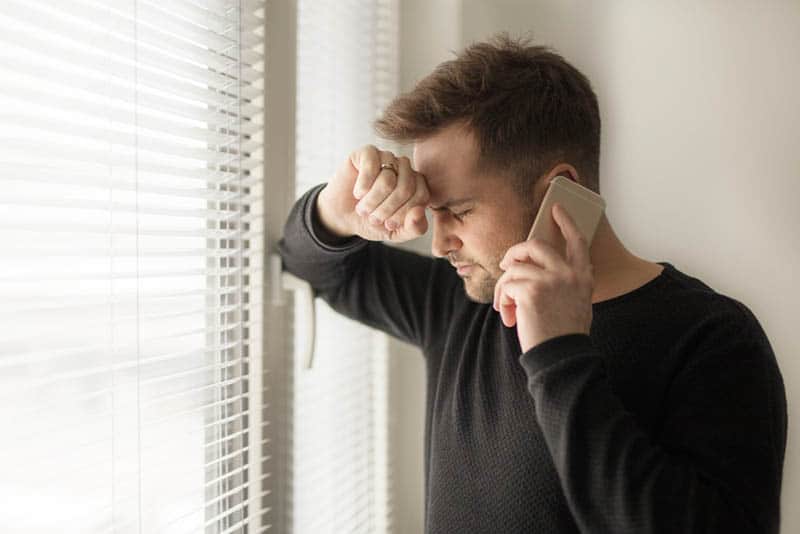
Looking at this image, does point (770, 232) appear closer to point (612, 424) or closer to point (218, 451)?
point (612, 424)

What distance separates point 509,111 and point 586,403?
0.47 metres

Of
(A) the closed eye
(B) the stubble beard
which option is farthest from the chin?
(A) the closed eye

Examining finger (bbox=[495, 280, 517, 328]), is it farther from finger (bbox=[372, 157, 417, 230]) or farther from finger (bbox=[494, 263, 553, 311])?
finger (bbox=[372, 157, 417, 230])

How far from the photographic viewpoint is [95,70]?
0.80m

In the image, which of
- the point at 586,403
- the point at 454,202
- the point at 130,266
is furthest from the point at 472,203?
the point at 130,266

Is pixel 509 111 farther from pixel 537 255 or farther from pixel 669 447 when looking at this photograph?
pixel 669 447

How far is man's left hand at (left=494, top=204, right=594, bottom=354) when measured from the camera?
31.4 inches

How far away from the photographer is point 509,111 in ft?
3.29

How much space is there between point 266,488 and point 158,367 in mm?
381

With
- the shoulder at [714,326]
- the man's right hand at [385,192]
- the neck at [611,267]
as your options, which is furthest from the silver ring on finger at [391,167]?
the shoulder at [714,326]

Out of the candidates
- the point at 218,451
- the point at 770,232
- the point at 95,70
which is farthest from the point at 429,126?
the point at 770,232

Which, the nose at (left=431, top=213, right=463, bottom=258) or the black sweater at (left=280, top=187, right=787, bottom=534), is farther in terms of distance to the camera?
the nose at (left=431, top=213, right=463, bottom=258)

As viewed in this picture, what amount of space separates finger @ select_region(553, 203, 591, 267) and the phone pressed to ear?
0.02m

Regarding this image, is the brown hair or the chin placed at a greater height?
the brown hair
